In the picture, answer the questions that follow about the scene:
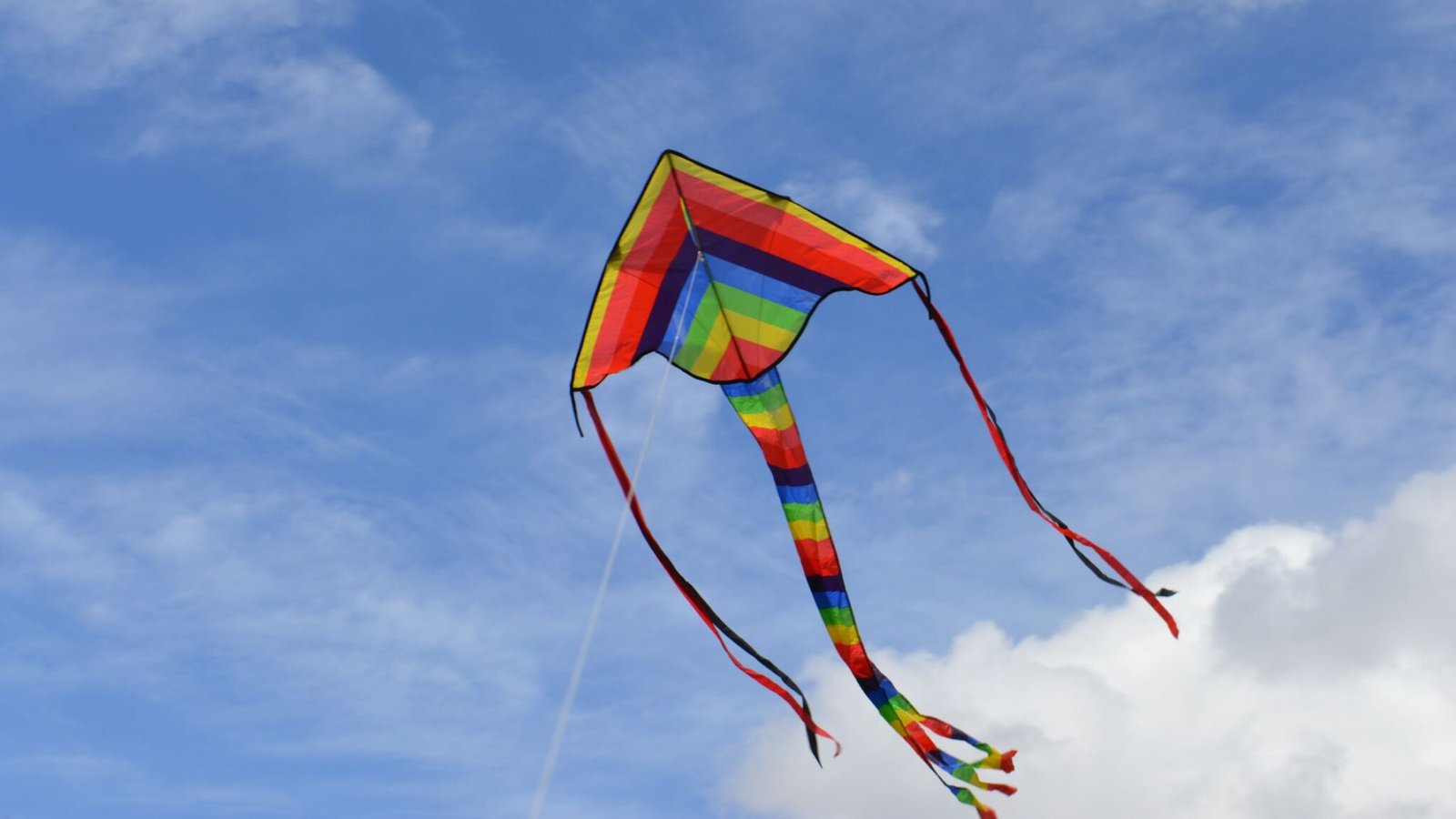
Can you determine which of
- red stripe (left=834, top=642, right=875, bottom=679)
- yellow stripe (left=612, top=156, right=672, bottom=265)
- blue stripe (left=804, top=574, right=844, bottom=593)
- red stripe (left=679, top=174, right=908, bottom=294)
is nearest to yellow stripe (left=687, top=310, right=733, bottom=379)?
red stripe (left=679, top=174, right=908, bottom=294)

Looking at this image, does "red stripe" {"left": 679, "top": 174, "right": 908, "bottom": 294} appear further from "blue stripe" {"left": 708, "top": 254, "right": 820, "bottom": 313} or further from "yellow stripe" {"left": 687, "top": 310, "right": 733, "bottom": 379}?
"yellow stripe" {"left": 687, "top": 310, "right": 733, "bottom": 379}

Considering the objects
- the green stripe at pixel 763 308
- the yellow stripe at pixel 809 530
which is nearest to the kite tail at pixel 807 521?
the yellow stripe at pixel 809 530

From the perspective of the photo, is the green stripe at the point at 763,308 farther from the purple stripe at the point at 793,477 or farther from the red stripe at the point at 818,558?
the red stripe at the point at 818,558

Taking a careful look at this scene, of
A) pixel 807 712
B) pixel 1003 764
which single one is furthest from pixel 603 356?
pixel 1003 764

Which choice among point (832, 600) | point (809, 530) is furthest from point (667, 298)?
point (832, 600)

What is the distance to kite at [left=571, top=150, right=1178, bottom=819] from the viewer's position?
34.2 ft

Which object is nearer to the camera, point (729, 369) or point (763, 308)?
point (763, 308)

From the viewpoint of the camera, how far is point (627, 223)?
1064 cm

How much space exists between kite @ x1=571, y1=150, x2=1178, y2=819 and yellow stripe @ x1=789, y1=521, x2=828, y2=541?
1 centimetres

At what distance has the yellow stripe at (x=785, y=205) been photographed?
10.4 metres

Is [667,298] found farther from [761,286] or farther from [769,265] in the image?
[769,265]

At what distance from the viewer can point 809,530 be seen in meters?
11.4

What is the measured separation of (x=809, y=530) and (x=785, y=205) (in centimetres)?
285

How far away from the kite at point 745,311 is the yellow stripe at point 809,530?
0.01m
